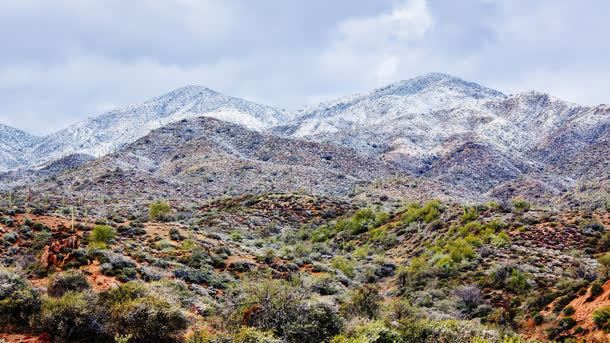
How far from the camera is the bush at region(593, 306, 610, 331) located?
52.9ft

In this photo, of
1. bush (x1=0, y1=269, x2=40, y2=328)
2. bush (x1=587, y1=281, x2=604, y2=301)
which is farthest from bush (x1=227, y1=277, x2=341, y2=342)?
bush (x1=587, y1=281, x2=604, y2=301)

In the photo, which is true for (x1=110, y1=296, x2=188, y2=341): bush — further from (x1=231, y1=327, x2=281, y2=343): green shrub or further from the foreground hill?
(x1=231, y1=327, x2=281, y2=343): green shrub

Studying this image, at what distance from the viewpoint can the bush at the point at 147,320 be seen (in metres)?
13.3

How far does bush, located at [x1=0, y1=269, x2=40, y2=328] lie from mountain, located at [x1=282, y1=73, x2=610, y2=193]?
309 feet

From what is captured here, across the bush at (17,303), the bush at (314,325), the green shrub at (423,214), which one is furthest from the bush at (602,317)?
the green shrub at (423,214)

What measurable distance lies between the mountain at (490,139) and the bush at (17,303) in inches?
3712

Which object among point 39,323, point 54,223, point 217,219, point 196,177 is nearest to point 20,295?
point 39,323

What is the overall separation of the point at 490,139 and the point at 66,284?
135 metres

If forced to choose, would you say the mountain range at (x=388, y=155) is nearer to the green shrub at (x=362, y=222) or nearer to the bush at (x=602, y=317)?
the green shrub at (x=362, y=222)

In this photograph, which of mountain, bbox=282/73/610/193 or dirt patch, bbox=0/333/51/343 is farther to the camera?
mountain, bbox=282/73/610/193

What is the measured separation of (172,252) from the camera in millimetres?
27031

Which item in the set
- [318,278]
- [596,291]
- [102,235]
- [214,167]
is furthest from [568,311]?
[214,167]

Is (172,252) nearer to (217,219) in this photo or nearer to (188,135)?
(217,219)

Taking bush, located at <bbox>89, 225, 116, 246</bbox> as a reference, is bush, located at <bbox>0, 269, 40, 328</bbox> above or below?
below
